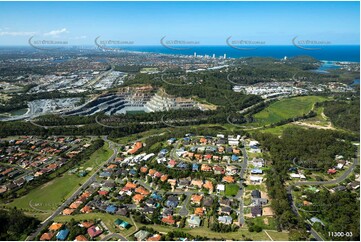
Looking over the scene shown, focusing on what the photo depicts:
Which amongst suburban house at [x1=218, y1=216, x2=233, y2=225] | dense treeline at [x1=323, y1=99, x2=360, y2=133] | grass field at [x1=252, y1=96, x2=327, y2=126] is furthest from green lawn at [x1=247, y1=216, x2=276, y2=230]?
grass field at [x1=252, y1=96, x2=327, y2=126]

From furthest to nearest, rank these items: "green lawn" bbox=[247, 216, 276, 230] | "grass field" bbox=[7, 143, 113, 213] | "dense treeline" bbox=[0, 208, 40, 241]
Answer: "grass field" bbox=[7, 143, 113, 213], "green lawn" bbox=[247, 216, 276, 230], "dense treeline" bbox=[0, 208, 40, 241]

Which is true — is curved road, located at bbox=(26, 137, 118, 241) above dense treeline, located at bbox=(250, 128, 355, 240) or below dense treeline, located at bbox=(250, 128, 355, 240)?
below

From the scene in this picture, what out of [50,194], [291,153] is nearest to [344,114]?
[291,153]

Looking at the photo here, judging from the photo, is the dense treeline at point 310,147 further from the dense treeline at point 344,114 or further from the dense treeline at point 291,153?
the dense treeline at point 344,114

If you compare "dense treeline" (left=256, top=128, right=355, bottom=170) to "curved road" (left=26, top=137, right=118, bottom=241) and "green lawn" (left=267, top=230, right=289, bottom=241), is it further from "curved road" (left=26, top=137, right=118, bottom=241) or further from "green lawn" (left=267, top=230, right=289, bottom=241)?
"curved road" (left=26, top=137, right=118, bottom=241)

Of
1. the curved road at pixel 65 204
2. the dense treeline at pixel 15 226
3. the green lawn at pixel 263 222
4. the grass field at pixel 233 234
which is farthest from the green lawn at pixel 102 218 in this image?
the green lawn at pixel 263 222

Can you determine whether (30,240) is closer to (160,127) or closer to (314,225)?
(314,225)

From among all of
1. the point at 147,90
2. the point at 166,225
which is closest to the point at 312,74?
the point at 147,90
